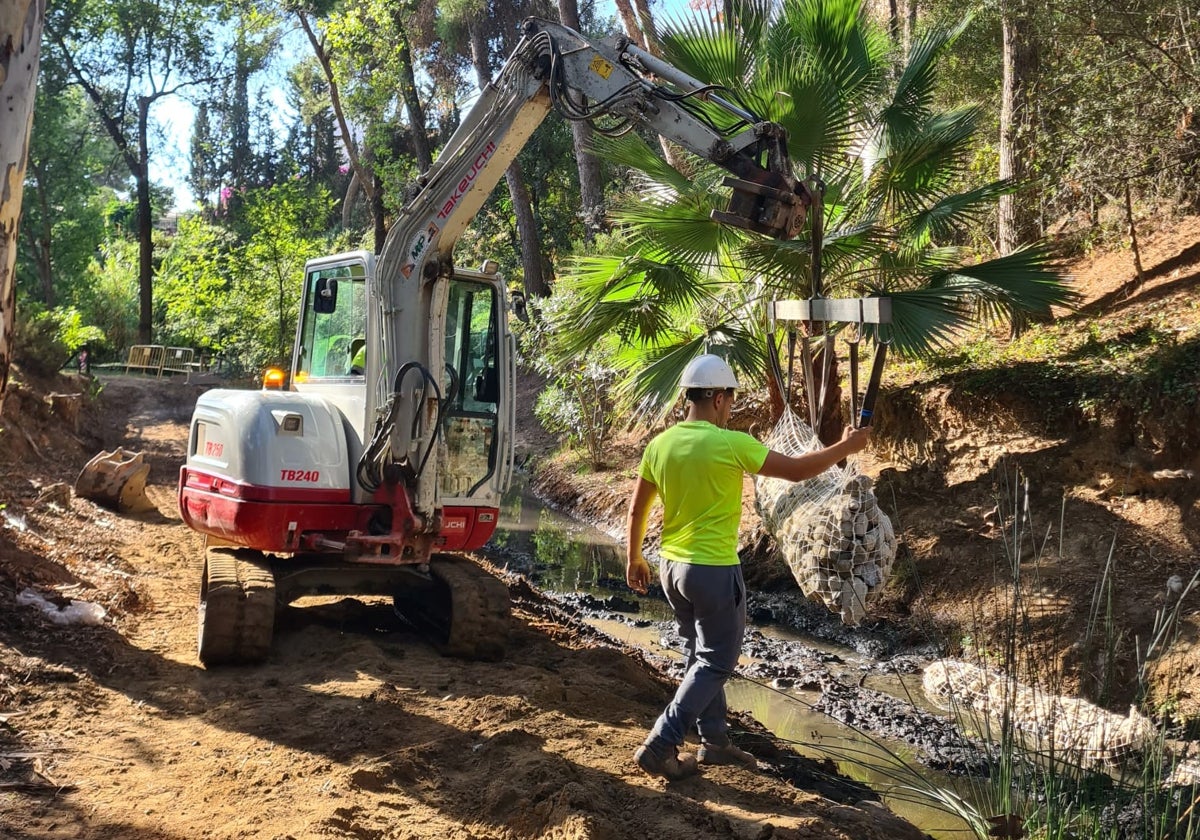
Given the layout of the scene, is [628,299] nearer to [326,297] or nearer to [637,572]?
[326,297]

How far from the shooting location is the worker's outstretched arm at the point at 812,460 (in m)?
5.03

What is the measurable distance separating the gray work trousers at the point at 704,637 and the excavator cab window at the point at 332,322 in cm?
385

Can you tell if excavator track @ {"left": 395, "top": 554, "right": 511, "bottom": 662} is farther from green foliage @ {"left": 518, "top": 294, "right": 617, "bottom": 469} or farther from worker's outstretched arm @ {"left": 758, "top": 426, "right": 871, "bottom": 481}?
green foliage @ {"left": 518, "top": 294, "right": 617, "bottom": 469}

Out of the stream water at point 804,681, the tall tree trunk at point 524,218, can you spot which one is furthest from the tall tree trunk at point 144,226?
the stream water at point 804,681

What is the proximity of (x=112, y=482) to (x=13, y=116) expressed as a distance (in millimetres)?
8839

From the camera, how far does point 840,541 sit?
8.03 m

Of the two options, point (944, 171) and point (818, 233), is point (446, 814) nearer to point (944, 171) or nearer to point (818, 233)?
point (818, 233)

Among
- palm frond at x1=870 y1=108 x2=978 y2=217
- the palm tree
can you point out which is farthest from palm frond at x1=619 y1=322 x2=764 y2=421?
palm frond at x1=870 y1=108 x2=978 y2=217

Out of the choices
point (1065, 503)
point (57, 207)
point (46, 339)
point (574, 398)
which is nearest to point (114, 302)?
point (57, 207)

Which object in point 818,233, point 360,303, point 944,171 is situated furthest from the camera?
point 944,171

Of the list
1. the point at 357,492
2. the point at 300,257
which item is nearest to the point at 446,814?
the point at 357,492

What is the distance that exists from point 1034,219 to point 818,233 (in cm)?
550

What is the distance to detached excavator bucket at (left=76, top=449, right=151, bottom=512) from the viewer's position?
1304cm

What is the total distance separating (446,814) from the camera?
16.4 feet
